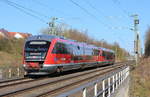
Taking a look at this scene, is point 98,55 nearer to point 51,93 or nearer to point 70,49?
point 70,49

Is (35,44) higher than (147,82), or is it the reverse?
(35,44)

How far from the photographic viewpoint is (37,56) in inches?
894

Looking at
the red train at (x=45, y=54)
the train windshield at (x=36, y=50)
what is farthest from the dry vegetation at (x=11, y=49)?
the train windshield at (x=36, y=50)

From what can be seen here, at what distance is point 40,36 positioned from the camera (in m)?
23.9

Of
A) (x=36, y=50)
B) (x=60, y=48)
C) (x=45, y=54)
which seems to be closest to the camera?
(x=45, y=54)

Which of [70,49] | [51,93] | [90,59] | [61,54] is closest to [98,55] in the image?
[90,59]

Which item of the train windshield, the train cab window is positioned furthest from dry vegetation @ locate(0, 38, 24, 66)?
the train windshield

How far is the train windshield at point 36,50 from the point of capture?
74.5 ft

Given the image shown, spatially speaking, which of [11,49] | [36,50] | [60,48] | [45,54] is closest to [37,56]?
[36,50]

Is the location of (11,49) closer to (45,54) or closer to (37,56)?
(37,56)

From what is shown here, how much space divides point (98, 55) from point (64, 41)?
18786 millimetres

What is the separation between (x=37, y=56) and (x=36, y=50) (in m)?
0.48

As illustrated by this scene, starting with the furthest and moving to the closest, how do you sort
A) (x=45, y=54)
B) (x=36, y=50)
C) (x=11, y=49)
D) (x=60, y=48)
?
1. (x=11, y=49)
2. (x=60, y=48)
3. (x=36, y=50)
4. (x=45, y=54)

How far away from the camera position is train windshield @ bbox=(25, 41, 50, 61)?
22719mm
